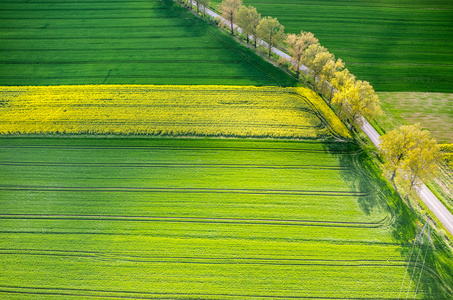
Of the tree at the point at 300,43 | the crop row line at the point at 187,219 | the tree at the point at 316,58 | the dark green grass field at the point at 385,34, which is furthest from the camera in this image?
the dark green grass field at the point at 385,34

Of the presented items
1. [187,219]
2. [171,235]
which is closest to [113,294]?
[171,235]

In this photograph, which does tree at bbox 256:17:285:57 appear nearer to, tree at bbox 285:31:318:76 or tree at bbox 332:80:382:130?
tree at bbox 285:31:318:76

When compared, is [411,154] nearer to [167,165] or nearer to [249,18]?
[167,165]

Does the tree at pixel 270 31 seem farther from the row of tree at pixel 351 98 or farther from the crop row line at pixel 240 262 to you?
the crop row line at pixel 240 262

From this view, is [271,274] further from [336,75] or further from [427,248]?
[336,75]

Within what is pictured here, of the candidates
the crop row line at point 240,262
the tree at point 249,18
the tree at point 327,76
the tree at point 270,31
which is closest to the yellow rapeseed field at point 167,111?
the tree at point 327,76

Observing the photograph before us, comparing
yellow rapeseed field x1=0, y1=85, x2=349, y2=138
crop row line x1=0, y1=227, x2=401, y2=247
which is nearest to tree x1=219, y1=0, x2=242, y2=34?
yellow rapeseed field x1=0, y1=85, x2=349, y2=138
